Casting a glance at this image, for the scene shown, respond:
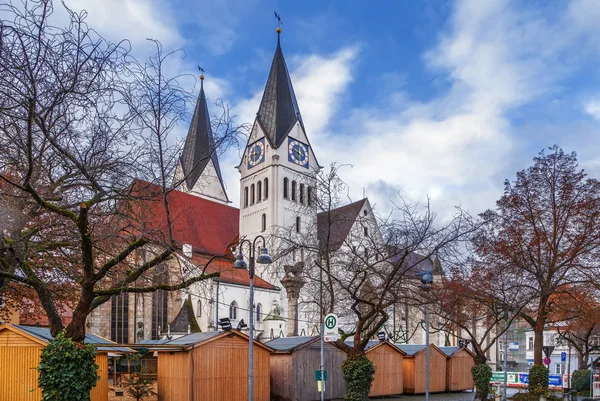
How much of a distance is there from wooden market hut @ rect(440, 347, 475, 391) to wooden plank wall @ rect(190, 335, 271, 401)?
42.6 ft

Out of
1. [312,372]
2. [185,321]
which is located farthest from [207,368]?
[185,321]

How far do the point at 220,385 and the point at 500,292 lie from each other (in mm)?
11959

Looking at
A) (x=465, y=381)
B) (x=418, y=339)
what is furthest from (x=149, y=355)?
(x=418, y=339)

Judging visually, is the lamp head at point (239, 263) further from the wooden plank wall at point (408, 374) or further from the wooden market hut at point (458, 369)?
the wooden market hut at point (458, 369)

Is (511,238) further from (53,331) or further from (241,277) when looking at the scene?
(241,277)

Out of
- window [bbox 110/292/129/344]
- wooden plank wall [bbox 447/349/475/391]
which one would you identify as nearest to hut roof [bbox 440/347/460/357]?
wooden plank wall [bbox 447/349/475/391]

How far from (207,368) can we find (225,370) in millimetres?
810

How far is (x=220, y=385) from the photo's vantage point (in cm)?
2077

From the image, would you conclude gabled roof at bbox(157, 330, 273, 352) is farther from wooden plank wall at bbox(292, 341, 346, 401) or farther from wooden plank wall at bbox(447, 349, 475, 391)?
wooden plank wall at bbox(447, 349, 475, 391)

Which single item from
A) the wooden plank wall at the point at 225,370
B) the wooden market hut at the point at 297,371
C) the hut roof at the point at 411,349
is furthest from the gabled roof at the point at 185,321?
the wooden plank wall at the point at 225,370

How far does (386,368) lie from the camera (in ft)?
91.0

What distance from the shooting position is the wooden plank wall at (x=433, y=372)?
96.1 feet

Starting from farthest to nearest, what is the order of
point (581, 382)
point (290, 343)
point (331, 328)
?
point (581, 382) → point (290, 343) → point (331, 328)

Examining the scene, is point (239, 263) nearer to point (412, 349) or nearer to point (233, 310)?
point (412, 349)
